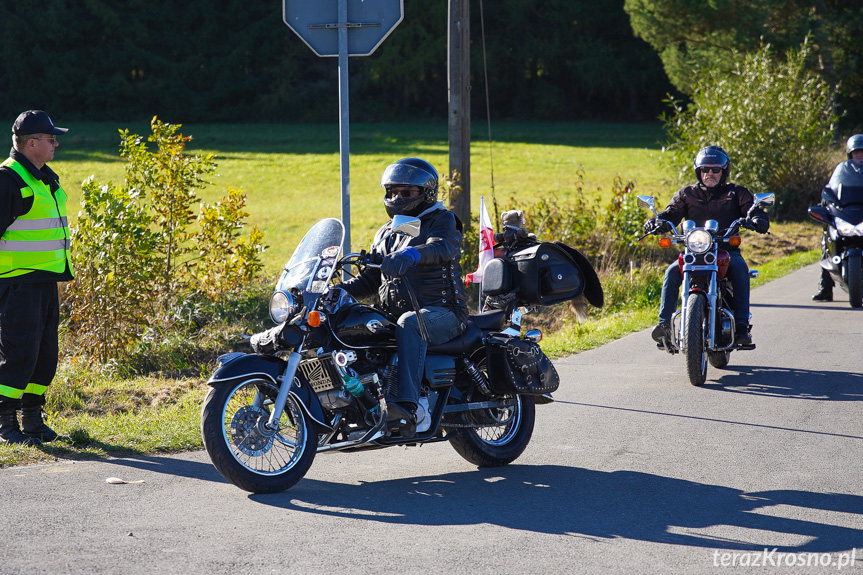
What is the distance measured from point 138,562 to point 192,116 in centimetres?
5495

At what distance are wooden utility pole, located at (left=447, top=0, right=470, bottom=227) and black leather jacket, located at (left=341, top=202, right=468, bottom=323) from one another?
6.42 m

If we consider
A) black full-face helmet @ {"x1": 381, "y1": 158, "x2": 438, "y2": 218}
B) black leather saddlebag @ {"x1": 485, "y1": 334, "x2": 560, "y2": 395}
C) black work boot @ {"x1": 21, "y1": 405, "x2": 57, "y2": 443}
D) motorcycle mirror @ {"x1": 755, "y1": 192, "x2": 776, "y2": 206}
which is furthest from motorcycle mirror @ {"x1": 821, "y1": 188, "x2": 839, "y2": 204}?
black work boot @ {"x1": 21, "y1": 405, "x2": 57, "y2": 443}

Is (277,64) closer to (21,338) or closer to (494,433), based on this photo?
(21,338)

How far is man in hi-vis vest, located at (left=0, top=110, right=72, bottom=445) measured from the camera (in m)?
6.50

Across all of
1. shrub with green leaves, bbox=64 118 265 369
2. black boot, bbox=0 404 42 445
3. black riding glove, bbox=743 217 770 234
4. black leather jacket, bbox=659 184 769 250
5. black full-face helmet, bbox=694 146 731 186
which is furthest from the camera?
shrub with green leaves, bbox=64 118 265 369

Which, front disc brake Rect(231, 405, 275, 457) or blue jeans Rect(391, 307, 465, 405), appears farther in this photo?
blue jeans Rect(391, 307, 465, 405)

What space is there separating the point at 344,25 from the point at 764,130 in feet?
47.4

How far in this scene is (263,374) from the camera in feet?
17.6

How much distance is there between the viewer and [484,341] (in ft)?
20.1

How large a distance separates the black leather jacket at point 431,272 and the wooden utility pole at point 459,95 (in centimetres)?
642

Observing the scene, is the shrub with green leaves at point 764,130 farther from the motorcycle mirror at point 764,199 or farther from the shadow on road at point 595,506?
the shadow on road at point 595,506

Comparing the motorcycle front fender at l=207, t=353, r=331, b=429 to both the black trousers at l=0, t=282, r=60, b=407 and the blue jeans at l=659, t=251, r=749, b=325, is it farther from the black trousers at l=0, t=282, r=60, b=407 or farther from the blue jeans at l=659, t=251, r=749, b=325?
the blue jeans at l=659, t=251, r=749, b=325

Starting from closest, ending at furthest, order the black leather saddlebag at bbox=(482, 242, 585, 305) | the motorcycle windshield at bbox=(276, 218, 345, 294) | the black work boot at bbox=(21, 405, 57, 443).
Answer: the motorcycle windshield at bbox=(276, 218, 345, 294), the black leather saddlebag at bbox=(482, 242, 585, 305), the black work boot at bbox=(21, 405, 57, 443)

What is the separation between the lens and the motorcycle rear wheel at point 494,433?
20.1ft
